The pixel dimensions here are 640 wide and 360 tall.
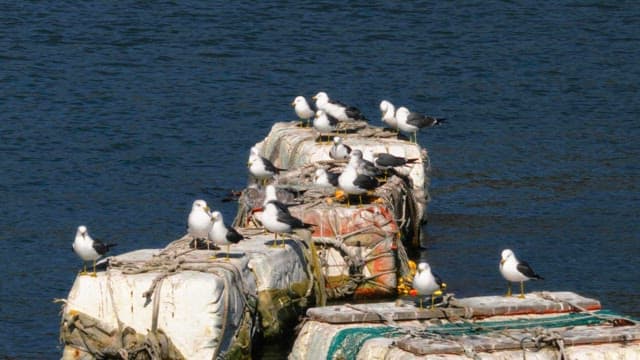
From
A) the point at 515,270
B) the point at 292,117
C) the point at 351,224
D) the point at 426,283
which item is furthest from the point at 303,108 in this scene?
the point at 426,283

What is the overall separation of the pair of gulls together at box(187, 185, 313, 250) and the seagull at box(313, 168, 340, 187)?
211 cm

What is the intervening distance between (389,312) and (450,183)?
13.4 m

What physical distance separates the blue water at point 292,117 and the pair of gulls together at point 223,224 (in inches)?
119

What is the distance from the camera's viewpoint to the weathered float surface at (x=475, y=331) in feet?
54.5

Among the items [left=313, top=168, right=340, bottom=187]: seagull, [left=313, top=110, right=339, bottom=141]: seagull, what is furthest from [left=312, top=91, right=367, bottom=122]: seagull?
[left=313, top=168, right=340, bottom=187]: seagull

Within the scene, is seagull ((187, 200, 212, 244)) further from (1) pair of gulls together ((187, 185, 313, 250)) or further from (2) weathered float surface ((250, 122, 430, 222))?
(2) weathered float surface ((250, 122, 430, 222))

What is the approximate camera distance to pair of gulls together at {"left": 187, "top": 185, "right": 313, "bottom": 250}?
65.1 ft

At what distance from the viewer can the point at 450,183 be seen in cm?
3148

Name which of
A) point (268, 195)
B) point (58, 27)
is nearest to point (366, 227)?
point (268, 195)

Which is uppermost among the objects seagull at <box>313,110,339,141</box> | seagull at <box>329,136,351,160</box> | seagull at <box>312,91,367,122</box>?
seagull at <box>312,91,367,122</box>

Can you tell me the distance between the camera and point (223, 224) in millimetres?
19844

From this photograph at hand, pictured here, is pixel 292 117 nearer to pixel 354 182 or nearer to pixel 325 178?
pixel 325 178

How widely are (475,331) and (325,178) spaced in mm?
6983

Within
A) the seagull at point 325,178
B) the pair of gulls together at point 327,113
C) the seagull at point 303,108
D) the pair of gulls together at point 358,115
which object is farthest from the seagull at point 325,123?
the seagull at point 325,178
